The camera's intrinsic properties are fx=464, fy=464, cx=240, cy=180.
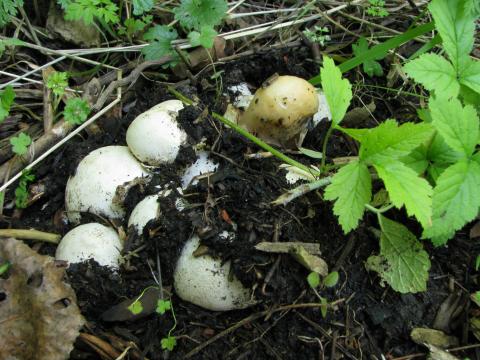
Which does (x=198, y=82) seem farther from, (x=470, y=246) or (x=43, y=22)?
(x=470, y=246)

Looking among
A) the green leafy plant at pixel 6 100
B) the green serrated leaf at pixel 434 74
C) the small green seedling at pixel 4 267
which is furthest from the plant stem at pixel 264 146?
the small green seedling at pixel 4 267

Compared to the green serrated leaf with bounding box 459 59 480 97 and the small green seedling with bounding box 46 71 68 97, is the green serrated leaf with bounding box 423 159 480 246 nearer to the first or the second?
the green serrated leaf with bounding box 459 59 480 97

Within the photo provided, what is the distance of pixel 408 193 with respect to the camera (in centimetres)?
178

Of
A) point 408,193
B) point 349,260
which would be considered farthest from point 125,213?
point 408,193

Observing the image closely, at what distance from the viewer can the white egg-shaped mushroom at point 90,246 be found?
83.2 inches

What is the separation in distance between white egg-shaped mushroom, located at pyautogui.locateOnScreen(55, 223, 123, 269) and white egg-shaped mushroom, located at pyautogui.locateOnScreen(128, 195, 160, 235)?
126 mm

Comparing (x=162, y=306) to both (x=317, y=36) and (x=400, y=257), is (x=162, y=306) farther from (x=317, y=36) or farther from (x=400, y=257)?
(x=317, y=36)

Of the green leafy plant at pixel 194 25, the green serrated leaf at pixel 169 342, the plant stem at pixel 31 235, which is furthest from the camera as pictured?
the green leafy plant at pixel 194 25

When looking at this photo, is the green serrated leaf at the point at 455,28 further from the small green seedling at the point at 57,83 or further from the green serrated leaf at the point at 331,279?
the small green seedling at the point at 57,83

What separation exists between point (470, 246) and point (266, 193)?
1059 mm

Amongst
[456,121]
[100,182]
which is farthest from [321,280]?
[100,182]

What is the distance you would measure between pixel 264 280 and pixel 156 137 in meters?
0.85

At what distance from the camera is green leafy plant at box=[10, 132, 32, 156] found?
2.43 metres

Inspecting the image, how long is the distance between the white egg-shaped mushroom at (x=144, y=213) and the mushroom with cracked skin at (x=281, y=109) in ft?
2.16
